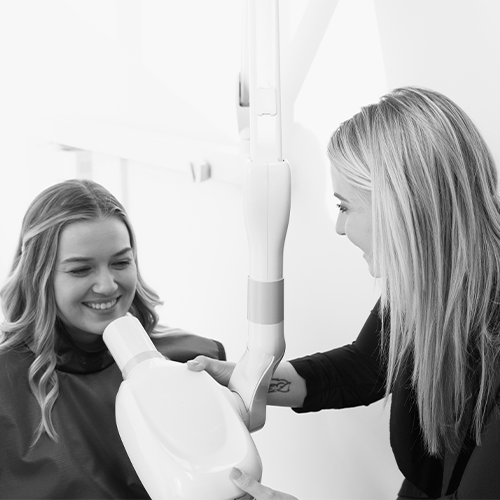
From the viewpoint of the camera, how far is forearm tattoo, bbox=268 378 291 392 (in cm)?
109

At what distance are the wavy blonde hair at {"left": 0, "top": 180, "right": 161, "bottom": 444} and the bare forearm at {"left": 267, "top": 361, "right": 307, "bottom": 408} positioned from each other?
368 millimetres

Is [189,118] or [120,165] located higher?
[189,118]

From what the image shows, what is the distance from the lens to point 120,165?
2.03 m

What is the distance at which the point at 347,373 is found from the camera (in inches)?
45.2

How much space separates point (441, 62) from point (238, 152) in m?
0.59

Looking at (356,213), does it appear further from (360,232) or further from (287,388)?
(287,388)

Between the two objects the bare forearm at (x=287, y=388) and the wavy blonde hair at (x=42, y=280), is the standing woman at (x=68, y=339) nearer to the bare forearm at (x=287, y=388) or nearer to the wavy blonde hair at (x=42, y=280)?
the wavy blonde hair at (x=42, y=280)

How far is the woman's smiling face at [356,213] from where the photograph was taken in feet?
2.97

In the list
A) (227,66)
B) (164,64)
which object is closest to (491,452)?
(227,66)

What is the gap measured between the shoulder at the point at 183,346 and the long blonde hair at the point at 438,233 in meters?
0.48

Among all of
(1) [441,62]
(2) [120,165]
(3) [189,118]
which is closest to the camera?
(1) [441,62]

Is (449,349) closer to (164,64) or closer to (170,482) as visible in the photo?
(170,482)

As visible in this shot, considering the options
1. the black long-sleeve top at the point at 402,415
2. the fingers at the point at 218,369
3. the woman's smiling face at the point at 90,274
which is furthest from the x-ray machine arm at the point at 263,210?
the woman's smiling face at the point at 90,274

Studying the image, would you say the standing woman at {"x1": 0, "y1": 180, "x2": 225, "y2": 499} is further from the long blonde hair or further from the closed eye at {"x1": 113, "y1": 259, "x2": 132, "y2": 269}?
the long blonde hair
